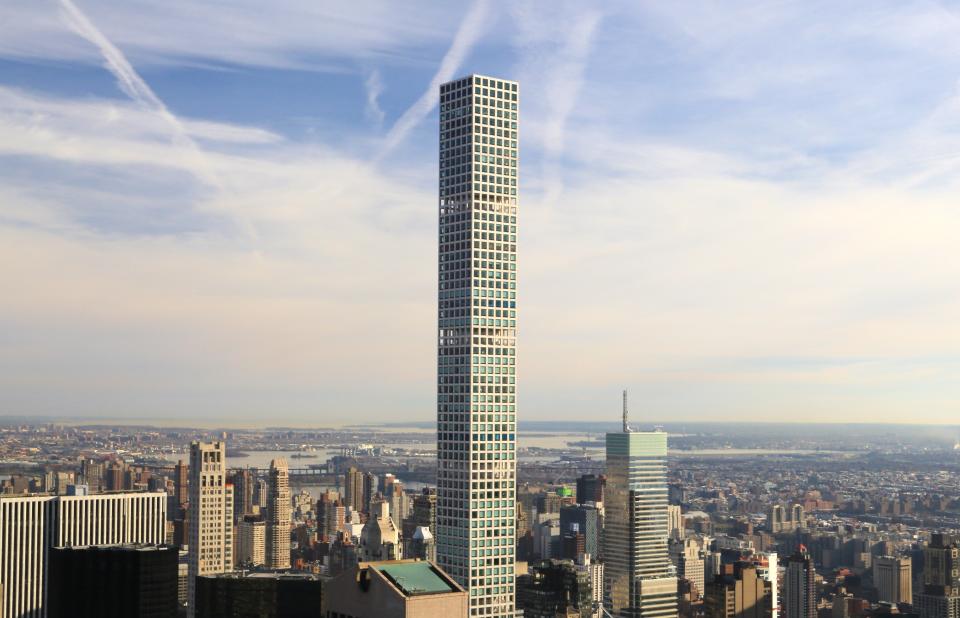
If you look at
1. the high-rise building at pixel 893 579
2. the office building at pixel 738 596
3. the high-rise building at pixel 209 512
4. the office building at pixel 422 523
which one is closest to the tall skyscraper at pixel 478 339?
the office building at pixel 422 523

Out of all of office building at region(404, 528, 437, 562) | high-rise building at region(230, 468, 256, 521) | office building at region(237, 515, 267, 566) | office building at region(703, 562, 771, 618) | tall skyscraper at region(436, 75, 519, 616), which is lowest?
office building at region(703, 562, 771, 618)

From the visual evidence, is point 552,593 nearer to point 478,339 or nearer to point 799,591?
point 478,339

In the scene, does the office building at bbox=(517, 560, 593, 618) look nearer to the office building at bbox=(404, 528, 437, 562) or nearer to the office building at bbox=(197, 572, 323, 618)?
the office building at bbox=(404, 528, 437, 562)

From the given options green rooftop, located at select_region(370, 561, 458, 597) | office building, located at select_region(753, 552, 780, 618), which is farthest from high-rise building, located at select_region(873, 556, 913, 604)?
green rooftop, located at select_region(370, 561, 458, 597)

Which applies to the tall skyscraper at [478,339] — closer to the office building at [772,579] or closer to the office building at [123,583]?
the office building at [123,583]

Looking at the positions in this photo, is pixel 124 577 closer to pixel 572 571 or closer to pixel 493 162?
pixel 493 162

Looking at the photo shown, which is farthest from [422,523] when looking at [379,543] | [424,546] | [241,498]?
[379,543]

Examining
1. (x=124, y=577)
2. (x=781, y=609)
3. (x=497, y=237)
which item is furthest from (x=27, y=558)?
(x=781, y=609)
